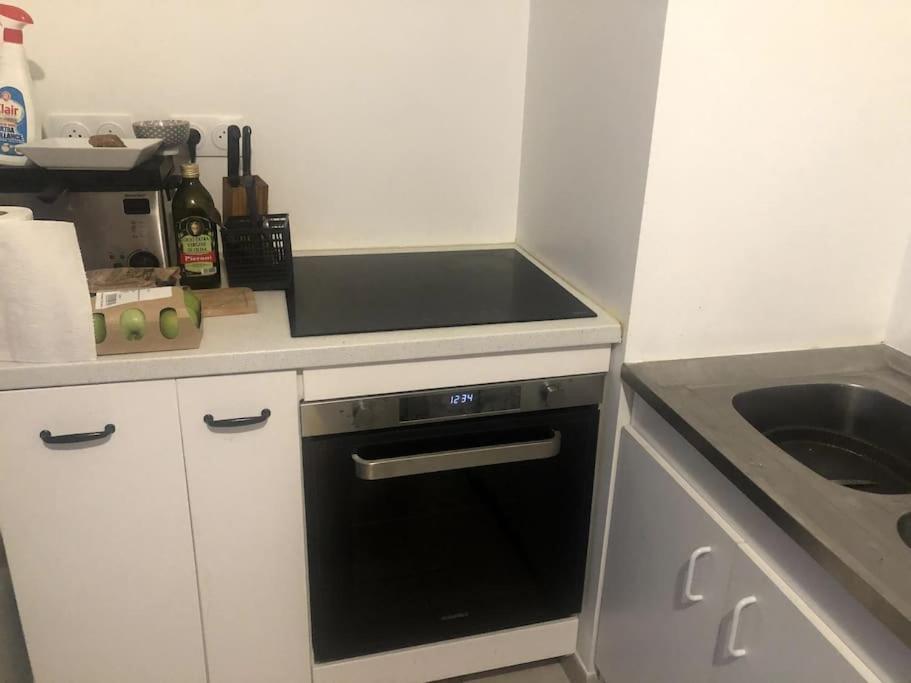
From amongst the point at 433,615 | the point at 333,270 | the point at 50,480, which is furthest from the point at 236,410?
the point at 433,615

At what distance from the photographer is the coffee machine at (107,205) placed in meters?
1.29

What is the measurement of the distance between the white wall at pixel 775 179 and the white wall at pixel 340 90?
0.64 metres

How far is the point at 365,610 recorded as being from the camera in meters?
1.46

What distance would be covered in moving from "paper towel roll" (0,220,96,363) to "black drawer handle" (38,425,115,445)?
126mm

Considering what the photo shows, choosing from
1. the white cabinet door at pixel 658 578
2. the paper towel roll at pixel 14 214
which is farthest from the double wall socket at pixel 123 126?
the white cabinet door at pixel 658 578

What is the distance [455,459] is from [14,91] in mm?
1075

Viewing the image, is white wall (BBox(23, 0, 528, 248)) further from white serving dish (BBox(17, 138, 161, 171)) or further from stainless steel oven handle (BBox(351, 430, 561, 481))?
stainless steel oven handle (BBox(351, 430, 561, 481))

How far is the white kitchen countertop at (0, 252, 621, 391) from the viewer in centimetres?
115

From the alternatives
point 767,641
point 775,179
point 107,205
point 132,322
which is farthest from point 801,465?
point 107,205

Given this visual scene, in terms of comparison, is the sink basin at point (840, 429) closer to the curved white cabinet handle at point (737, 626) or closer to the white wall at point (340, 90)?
the curved white cabinet handle at point (737, 626)

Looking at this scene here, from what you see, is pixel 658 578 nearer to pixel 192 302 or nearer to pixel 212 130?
pixel 192 302

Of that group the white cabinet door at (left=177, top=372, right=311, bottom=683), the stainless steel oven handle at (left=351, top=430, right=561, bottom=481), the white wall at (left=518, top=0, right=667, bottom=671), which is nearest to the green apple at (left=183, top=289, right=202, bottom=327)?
the white cabinet door at (left=177, top=372, right=311, bottom=683)

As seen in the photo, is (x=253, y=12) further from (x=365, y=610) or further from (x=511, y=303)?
(x=365, y=610)

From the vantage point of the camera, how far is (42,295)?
3.61 feet
